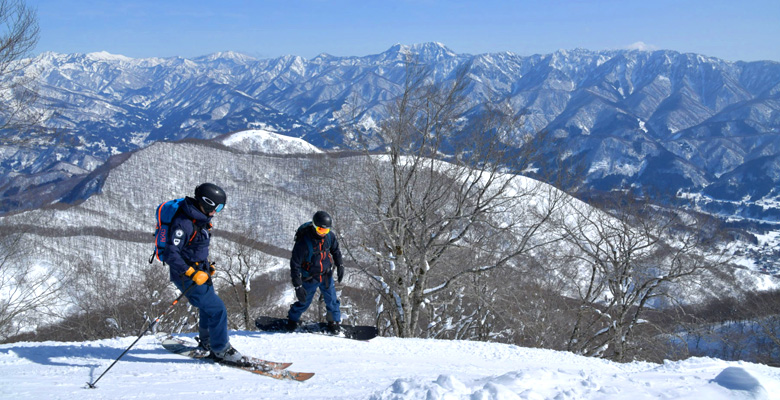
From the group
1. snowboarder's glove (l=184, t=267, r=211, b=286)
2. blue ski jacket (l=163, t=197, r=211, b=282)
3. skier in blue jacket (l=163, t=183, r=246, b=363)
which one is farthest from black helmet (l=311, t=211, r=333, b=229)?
snowboarder's glove (l=184, t=267, r=211, b=286)

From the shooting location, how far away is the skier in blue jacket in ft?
16.2

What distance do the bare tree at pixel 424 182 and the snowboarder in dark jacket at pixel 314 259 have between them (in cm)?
343

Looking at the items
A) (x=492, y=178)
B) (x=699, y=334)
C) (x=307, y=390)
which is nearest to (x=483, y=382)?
(x=307, y=390)

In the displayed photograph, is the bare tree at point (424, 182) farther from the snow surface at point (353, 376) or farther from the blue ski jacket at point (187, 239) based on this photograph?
the blue ski jacket at point (187, 239)

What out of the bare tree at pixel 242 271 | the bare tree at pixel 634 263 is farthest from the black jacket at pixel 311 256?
the bare tree at pixel 634 263

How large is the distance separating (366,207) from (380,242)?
1649 mm

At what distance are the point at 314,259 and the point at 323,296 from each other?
40.5 inches

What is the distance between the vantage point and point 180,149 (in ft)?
406

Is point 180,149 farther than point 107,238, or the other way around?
point 180,149

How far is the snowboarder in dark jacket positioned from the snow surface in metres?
0.98

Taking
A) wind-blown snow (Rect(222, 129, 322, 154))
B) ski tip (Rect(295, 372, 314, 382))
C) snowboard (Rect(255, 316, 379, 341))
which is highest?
wind-blown snow (Rect(222, 129, 322, 154))

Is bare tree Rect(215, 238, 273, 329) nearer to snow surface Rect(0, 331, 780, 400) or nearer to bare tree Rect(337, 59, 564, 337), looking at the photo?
bare tree Rect(337, 59, 564, 337)

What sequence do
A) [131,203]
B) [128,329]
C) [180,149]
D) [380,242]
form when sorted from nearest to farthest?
[380,242], [128,329], [131,203], [180,149]

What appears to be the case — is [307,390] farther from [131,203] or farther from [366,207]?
[131,203]
